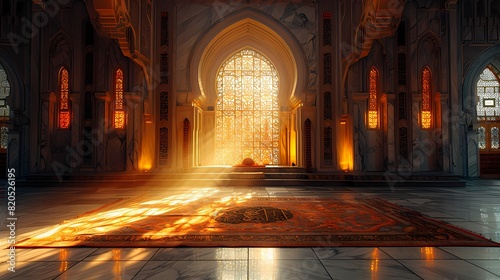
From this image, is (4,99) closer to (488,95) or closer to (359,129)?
(359,129)

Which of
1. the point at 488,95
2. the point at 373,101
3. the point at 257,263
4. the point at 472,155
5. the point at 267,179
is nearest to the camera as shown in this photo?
the point at 257,263

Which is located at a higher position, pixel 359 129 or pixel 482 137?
pixel 359 129

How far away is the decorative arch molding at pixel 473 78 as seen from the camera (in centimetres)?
1188

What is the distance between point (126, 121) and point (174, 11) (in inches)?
148

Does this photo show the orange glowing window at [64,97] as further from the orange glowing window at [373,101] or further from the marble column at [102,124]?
the orange glowing window at [373,101]

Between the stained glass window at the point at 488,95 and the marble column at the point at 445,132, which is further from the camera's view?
the stained glass window at the point at 488,95

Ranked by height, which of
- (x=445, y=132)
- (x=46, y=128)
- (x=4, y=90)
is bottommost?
(x=445, y=132)

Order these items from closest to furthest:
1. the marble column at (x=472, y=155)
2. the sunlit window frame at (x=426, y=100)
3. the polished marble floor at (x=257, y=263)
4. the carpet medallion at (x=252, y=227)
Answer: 1. the polished marble floor at (x=257, y=263)
2. the carpet medallion at (x=252, y=227)
3. the sunlit window frame at (x=426, y=100)
4. the marble column at (x=472, y=155)

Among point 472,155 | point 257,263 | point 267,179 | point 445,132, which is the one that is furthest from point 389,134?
point 257,263

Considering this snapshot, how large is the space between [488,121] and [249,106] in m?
8.45

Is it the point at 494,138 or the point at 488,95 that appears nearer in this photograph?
the point at 488,95

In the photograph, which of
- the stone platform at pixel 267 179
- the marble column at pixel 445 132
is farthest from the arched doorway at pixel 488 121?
→ the stone platform at pixel 267 179

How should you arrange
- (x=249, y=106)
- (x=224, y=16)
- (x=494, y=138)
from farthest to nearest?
(x=249, y=106), (x=494, y=138), (x=224, y=16)

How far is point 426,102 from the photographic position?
11.5m
